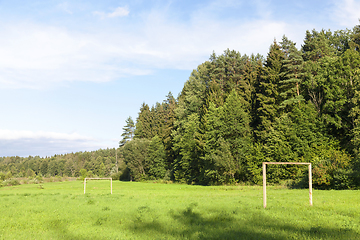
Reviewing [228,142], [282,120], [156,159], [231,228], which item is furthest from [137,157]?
[231,228]

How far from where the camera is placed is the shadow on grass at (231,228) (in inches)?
468

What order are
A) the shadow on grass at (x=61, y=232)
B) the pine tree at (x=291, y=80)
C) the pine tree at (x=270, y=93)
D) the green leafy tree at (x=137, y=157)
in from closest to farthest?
the shadow on grass at (x=61, y=232), the pine tree at (x=291, y=80), the pine tree at (x=270, y=93), the green leafy tree at (x=137, y=157)

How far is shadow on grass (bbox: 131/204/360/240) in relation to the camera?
1188 centimetres

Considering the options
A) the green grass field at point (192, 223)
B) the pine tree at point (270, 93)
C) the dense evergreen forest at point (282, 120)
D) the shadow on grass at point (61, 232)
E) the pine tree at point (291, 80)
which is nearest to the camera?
the green grass field at point (192, 223)

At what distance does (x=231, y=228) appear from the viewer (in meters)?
13.5

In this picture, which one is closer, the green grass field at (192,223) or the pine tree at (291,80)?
the green grass field at (192,223)

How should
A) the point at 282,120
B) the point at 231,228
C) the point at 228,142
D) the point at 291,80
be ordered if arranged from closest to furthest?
the point at 231,228 → the point at 282,120 → the point at 291,80 → the point at 228,142

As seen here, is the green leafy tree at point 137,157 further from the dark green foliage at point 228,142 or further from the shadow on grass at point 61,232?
the shadow on grass at point 61,232

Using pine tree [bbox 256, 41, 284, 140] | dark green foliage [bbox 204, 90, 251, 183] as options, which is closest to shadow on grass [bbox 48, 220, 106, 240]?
dark green foliage [bbox 204, 90, 251, 183]

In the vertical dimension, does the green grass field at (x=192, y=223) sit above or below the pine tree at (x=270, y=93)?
below

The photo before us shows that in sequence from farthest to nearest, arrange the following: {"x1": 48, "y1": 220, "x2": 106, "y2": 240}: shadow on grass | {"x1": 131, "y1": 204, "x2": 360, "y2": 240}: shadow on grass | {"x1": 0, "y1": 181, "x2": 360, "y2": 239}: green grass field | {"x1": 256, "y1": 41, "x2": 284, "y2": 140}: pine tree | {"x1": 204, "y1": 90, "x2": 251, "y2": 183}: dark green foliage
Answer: {"x1": 204, "y1": 90, "x2": 251, "y2": 183}: dark green foliage → {"x1": 256, "y1": 41, "x2": 284, "y2": 140}: pine tree → {"x1": 48, "y1": 220, "x2": 106, "y2": 240}: shadow on grass → {"x1": 0, "y1": 181, "x2": 360, "y2": 239}: green grass field → {"x1": 131, "y1": 204, "x2": 360, "y2": 240}: shadow on grass

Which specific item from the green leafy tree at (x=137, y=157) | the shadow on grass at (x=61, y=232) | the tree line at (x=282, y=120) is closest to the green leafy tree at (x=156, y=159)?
the green leafy tree at (x=137, y=157)

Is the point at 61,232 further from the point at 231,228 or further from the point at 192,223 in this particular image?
the point at 231,228

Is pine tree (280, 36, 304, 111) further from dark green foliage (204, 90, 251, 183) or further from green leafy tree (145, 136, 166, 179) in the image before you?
green leafy tree (145, 136, 166, 179)
